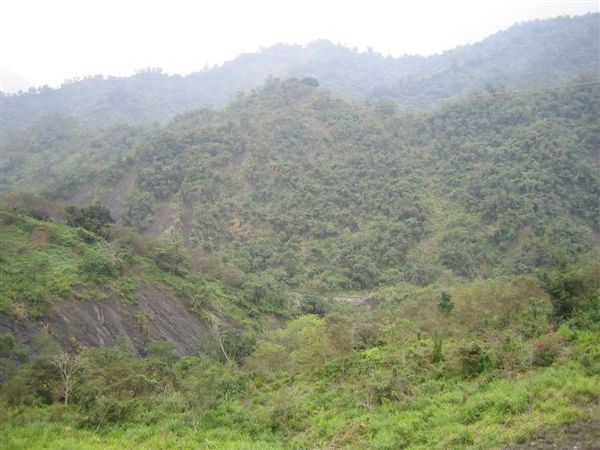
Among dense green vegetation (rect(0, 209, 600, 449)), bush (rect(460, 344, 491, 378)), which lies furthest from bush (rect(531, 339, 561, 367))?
bush (rect(460, 344, 491, 378))

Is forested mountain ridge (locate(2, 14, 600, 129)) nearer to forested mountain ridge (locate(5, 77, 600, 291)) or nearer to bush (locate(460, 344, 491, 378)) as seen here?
forested mountain ridge (locate(5, 77, 600, 291))

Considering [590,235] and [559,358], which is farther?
[590,235]

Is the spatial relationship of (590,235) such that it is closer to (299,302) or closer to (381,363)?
(299,302)

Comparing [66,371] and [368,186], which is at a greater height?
[66,371]

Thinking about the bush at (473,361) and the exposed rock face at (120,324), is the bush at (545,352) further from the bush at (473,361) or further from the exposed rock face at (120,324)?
the exposed rock face at (120,324)

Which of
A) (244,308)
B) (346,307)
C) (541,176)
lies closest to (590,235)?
(541,176)

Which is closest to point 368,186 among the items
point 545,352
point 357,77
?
point 545,352

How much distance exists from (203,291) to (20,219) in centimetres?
1179

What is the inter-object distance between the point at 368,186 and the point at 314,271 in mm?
16770

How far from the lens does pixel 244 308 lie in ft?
119

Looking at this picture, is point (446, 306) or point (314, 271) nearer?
point (446, 306)

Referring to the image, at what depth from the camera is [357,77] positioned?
480ft

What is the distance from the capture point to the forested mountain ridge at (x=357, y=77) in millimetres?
111750

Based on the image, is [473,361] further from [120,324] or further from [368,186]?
[368,186]
